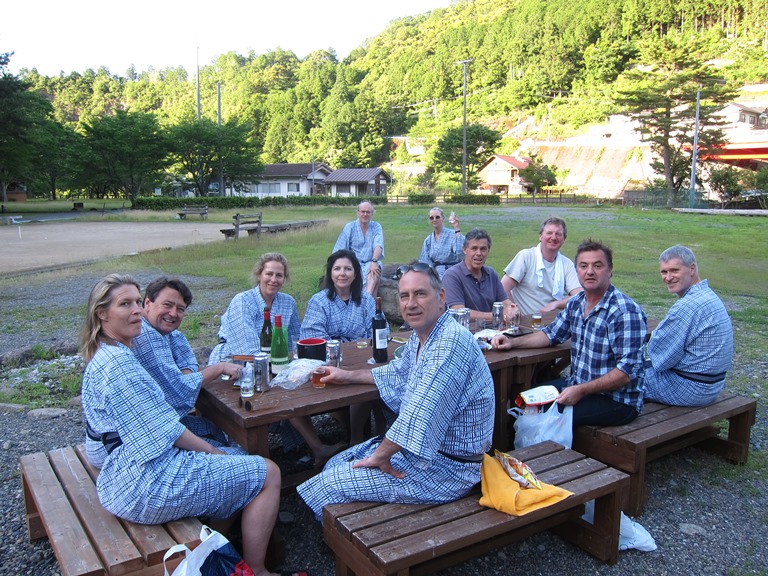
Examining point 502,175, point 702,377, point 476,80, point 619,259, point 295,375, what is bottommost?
point 619,259

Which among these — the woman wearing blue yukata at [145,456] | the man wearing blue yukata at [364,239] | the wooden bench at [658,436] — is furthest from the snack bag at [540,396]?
the man wearing blue yukata at [364,239]

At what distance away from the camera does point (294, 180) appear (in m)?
66.3

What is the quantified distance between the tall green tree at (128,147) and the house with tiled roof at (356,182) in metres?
21.4

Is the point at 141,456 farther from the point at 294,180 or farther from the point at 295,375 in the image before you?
the point at 294,180

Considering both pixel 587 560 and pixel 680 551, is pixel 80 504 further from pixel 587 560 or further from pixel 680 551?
pixel 680 551

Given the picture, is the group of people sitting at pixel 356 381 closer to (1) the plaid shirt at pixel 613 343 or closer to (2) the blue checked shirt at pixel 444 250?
(1) the plaid shirt at pixel 613 343

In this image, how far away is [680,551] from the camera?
297cm

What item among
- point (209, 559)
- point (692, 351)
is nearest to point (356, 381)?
point (209, 559)

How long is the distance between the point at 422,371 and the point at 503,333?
175cm

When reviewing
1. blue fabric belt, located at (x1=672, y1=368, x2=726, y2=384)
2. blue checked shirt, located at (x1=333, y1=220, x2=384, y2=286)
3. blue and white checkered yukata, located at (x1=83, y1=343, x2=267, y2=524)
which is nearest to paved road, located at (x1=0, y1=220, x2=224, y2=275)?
blue checked shirt, located at (x1=333, y1=220, x2=384, y2=286)

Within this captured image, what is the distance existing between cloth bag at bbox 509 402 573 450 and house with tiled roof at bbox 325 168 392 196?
61424 mm

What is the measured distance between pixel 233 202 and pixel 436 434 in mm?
44042

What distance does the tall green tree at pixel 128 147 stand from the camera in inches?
1745

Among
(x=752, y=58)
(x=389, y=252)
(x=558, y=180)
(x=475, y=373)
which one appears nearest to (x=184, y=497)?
(x=475, y=373)
